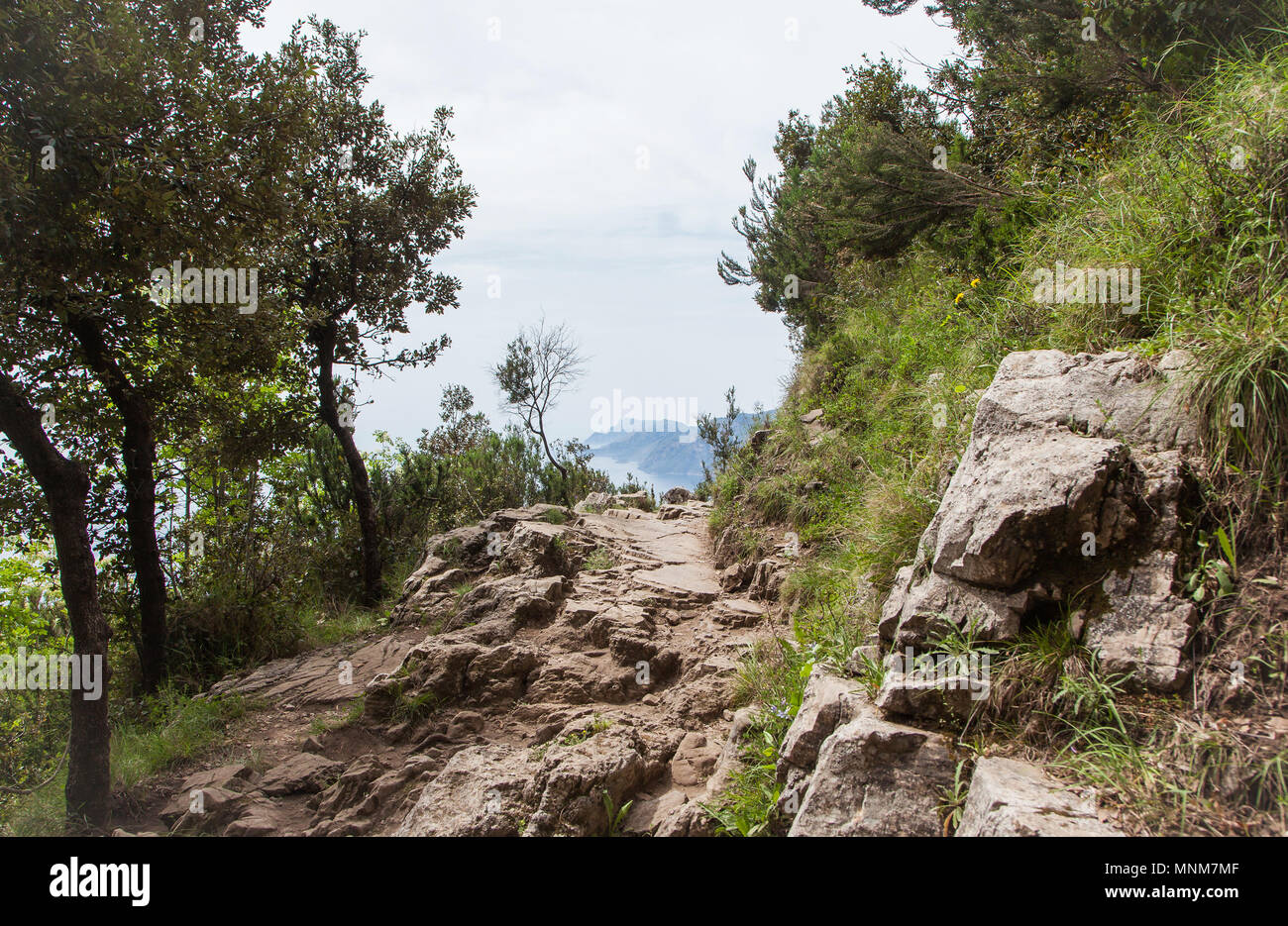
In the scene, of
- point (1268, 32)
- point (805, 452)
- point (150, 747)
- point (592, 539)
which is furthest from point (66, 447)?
point (1268, 32)

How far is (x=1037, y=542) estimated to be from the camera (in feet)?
10.3

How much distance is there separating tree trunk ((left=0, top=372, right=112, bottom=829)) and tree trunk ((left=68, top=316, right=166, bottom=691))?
2061 mm

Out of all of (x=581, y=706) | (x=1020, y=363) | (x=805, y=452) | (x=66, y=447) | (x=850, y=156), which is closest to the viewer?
(x=1020, y=363)

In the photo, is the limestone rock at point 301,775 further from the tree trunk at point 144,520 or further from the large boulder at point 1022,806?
the large boulder at point 1022,806

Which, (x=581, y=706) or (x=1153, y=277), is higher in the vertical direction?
(x=1153, y=277)

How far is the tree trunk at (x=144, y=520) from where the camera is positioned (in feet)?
24.9

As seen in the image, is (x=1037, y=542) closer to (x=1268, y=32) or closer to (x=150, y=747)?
(x=1268, y=32)

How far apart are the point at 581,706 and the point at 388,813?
156 centimetres

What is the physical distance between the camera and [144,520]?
8000 mm

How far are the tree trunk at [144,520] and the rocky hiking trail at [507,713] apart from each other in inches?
44.7

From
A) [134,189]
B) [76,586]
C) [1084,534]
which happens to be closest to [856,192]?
[1084,534]

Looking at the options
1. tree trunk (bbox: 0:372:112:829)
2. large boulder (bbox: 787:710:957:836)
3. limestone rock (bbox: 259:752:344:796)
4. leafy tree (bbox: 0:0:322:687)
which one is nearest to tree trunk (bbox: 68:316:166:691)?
leafy tree (bbox: 0:0:322:687)

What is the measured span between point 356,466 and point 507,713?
7.62 meters

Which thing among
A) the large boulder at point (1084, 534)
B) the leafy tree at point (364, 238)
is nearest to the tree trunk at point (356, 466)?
the leafy tree at point (364, 238)
